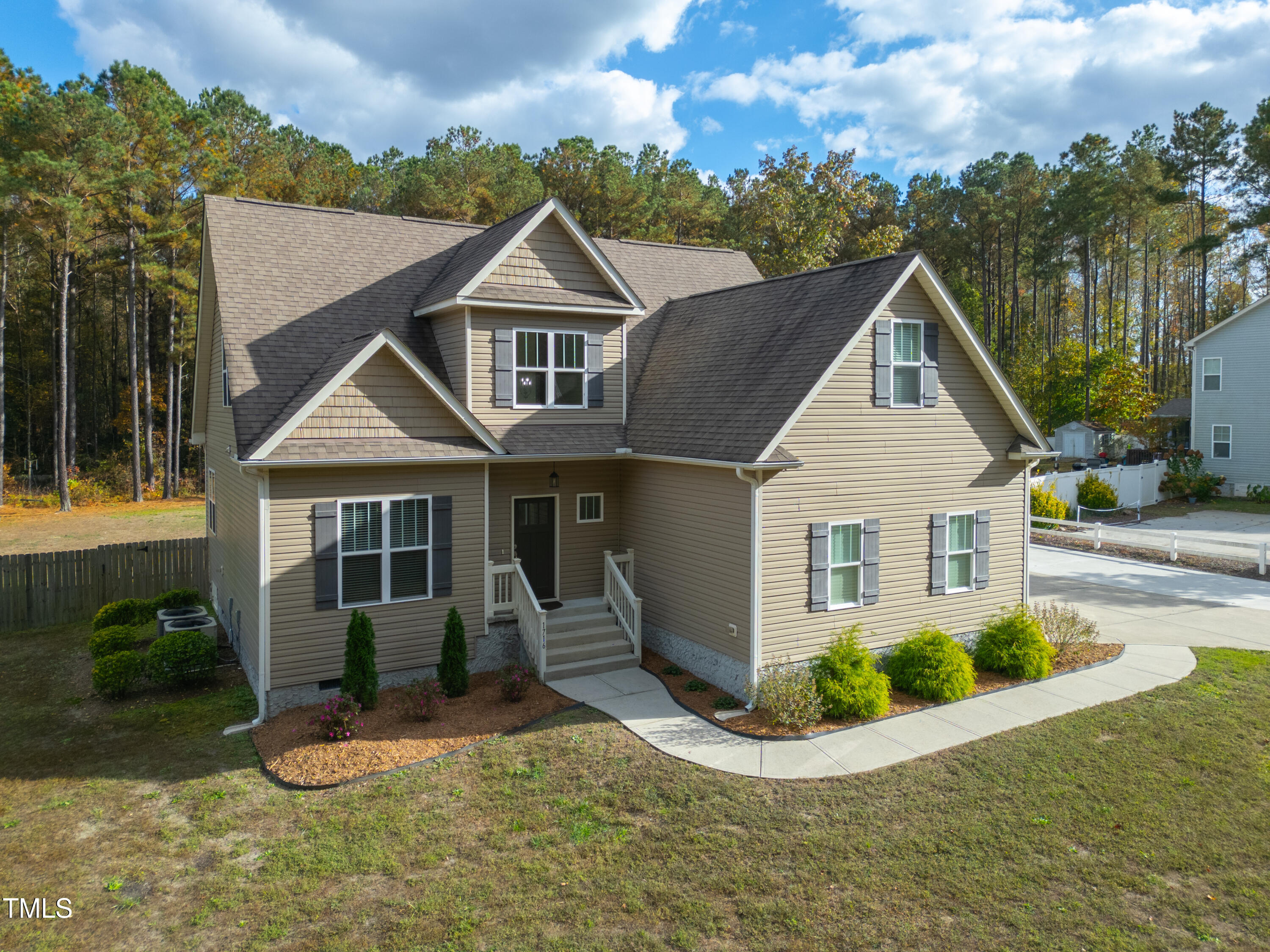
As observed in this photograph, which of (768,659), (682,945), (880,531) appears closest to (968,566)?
(880,531)

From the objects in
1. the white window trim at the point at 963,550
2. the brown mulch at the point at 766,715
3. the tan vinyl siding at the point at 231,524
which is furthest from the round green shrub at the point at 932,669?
the tan vinyl siding at the point at 231,524

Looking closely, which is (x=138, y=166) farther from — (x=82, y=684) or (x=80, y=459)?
(x=82, y=684)

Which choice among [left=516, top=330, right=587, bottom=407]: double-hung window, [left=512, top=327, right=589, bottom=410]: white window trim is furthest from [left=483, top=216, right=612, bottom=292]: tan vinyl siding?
[left=516, top=330, right=587, bottom=407]: double-hung window

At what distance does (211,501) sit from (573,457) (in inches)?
365

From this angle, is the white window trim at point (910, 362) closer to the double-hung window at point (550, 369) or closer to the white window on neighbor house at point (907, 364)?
the white window on neighbor house at point (907, 364)

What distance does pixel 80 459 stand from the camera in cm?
4162

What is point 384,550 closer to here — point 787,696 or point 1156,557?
point 787,696

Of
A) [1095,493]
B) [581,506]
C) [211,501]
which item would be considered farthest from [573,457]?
[1095,493]

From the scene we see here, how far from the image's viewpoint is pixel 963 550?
13938 mm

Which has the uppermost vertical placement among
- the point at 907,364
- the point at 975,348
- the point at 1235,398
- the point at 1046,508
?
the point at 1235,398

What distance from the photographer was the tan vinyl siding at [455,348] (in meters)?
13.7

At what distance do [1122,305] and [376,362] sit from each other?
60.4m

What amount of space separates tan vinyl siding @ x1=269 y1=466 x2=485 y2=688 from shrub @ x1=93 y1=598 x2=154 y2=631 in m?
6.67

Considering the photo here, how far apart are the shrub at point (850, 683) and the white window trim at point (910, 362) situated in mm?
3963
